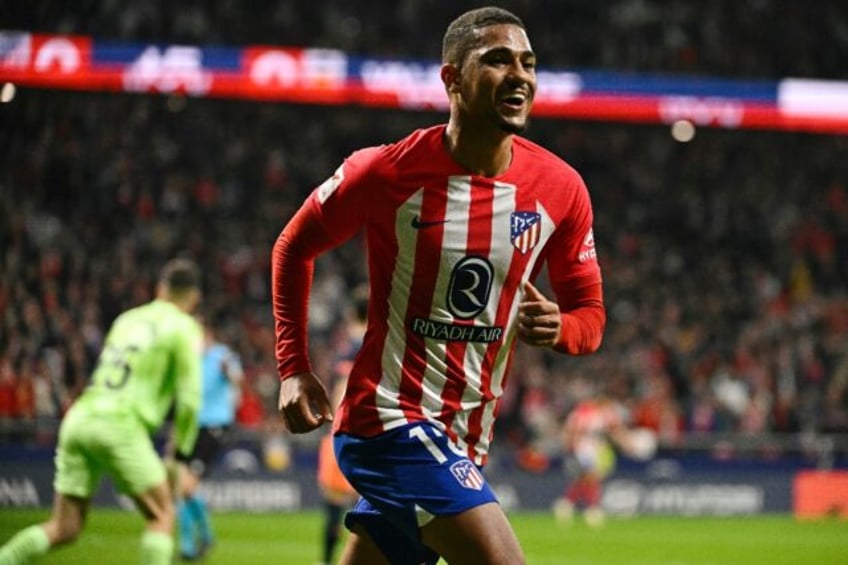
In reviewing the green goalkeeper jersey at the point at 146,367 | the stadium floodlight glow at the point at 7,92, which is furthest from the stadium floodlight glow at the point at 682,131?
the green goalkeeper jersey at the point at 146,367

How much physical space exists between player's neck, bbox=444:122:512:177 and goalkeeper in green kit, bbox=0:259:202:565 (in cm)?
395

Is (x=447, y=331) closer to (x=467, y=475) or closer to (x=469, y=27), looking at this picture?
(x=467, y=475)

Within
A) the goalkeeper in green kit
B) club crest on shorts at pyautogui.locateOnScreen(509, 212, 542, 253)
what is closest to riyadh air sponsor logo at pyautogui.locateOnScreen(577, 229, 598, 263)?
club crest on shorts at pyautogui.locateOnScreen(509, 212, 542, 253)

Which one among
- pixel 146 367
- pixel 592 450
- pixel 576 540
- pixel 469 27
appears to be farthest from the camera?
pixel 592 450

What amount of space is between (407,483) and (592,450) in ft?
48.6

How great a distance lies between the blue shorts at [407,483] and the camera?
15.1ft

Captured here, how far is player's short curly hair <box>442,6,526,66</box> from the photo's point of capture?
4.70 m

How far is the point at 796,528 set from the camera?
18.6m

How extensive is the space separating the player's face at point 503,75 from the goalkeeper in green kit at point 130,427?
13.8ft

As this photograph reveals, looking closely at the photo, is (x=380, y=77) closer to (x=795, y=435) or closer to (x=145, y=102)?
(x=145, y=102)

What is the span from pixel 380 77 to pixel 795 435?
8172mm

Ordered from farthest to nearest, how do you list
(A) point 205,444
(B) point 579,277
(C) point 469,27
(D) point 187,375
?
(A) point 205,444
(D) point 187,375
(B) point 579,277
(C) point 469,27

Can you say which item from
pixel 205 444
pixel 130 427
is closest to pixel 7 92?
pixel 205 444

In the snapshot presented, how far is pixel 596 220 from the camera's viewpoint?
87.5ft
